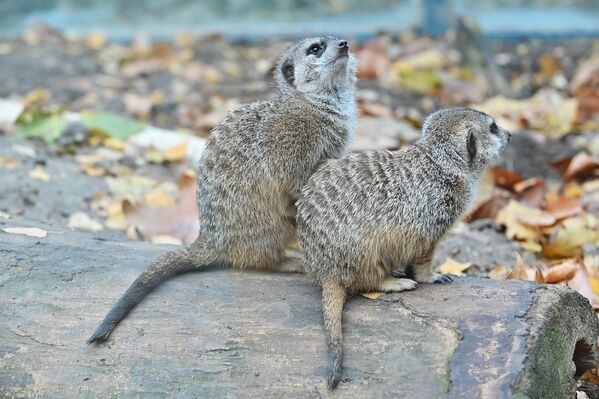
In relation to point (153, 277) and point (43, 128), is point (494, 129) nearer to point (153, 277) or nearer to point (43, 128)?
point (153, 277)

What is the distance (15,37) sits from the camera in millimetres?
10766

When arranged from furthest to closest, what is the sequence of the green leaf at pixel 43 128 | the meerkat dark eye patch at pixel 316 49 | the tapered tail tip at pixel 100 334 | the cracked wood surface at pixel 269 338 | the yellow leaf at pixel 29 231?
the green leaf at pixel 43 128, the meerkat dark eye patch at pixel 316 49, the yellow leaf at pixel 29 231, the tapered tail tip at pixel 100 334, the cracked wood surface at pixel 269 338

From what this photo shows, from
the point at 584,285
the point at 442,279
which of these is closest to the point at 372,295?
the point at 442,279

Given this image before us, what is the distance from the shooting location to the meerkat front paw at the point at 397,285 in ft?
11.0

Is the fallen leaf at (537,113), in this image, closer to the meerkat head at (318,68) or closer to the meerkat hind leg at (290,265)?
the meerkat head at (318,68)

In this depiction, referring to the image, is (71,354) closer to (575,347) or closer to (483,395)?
(483,395)

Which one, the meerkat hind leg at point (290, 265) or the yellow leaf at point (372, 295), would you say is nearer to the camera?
the yellow leaf at point (372, 295)

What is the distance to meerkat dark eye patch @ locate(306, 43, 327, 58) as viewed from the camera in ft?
14.8

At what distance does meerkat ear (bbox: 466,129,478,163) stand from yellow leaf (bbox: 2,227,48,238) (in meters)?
1.97

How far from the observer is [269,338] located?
3.12m

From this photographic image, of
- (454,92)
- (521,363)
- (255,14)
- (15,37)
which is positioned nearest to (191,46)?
(255,14)

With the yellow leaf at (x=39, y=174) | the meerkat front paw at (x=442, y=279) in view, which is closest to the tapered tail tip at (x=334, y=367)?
the meerkat front paw at (x=442, y=279)

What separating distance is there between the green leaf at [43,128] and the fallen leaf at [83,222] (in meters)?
1.33

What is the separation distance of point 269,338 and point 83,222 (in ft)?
8.03
